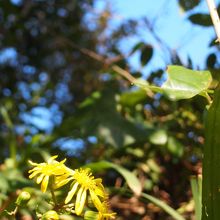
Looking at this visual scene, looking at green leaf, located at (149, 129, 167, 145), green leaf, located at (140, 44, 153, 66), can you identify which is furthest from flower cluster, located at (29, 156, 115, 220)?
green leaf, located at (140, 44, 153, 66)

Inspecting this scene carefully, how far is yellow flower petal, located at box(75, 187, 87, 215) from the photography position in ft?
1.89

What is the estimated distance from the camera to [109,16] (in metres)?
2.22

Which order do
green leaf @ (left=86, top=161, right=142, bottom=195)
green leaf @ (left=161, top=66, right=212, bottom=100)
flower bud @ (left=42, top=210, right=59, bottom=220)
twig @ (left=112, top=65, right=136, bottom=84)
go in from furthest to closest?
twig @ (left=112, top=65, right=136, bottom=84)
green leaf @ (left=86, top=161, right=142, bottom=195)
green leaf @ (left=161, top=66, right=212, bottom=100)
flower bud @ (left=42, top=210, right=59, bottom=220)

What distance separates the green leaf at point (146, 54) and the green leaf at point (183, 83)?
0.70 m

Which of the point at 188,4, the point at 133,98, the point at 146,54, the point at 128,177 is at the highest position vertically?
the point at 188,4

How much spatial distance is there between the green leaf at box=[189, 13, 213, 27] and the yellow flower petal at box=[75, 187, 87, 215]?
1.92ft

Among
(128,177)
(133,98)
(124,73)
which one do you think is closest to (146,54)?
(124,73)

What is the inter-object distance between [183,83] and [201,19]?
0.45 m

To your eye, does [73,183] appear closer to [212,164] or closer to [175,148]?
[212,164]

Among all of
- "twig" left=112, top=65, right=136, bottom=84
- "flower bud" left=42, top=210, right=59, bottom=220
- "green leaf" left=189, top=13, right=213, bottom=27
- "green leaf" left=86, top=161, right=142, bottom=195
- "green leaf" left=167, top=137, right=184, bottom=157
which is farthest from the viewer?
"twig" left=112, top=65, right=136, bottom=84

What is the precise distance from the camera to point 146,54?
1.41 m

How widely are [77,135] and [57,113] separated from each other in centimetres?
85

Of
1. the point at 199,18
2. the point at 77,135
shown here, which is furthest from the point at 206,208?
the point at 77,135

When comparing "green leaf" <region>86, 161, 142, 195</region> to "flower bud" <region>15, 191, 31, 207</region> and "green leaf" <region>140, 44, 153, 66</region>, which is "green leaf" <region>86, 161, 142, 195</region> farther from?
"green leaf" <region>140, 44, 153, 66</region>
